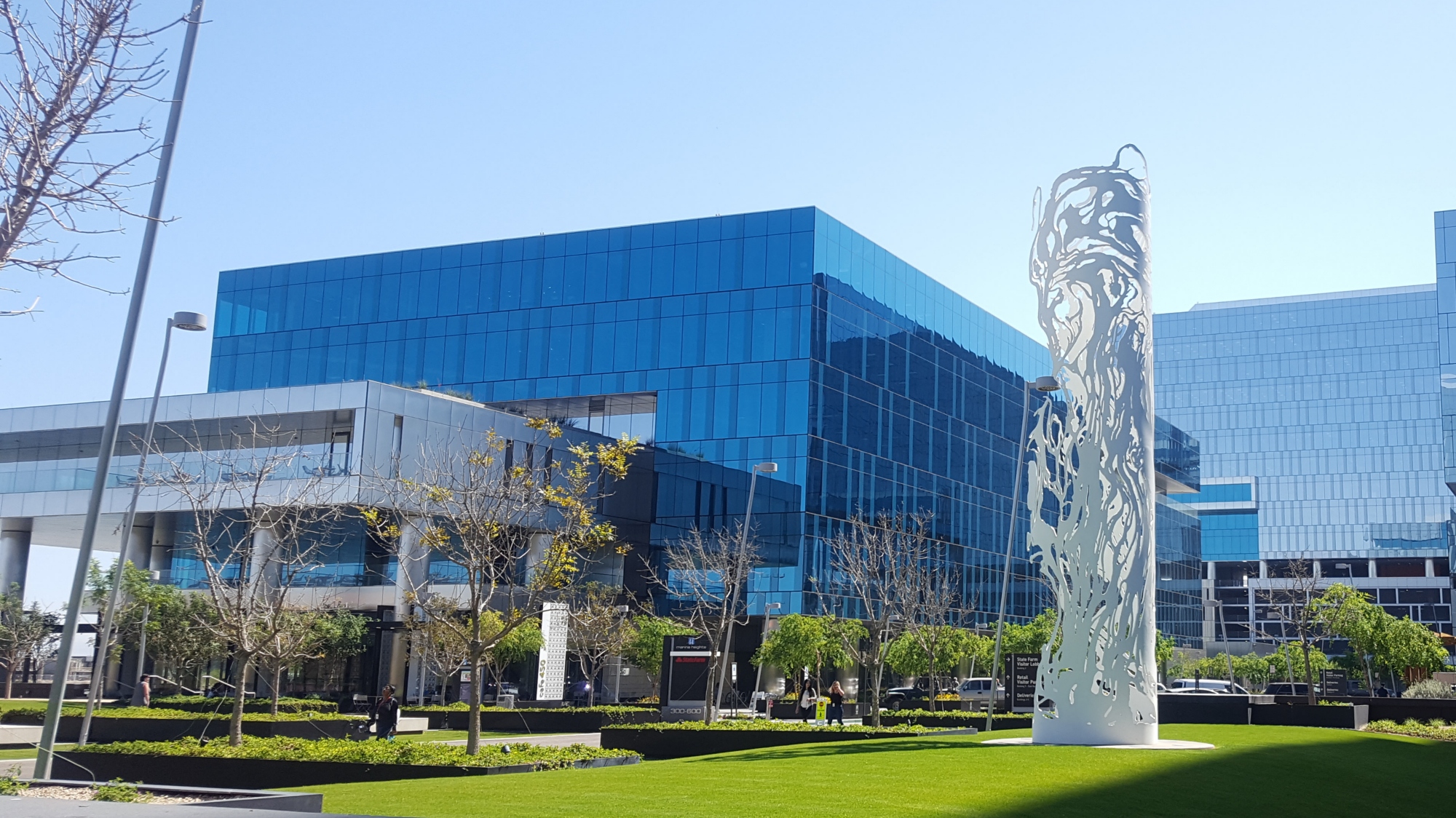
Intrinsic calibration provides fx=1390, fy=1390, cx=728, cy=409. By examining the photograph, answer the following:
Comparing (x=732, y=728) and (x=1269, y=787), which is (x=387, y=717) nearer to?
(x=732, y=728)

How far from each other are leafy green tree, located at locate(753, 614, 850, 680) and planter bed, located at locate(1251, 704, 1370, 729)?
55.9ft

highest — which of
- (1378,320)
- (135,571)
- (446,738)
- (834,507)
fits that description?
(1378,320)

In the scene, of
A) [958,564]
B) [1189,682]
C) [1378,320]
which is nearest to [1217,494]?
[1378,320]

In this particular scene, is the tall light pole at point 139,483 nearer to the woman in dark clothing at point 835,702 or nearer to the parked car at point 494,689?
the woman in dark clothing at point 835,702

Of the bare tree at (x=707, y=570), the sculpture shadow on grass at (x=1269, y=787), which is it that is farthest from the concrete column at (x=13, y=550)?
the sculpture shadow on grass at (x=1269, y=787)

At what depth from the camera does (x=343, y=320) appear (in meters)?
78.9

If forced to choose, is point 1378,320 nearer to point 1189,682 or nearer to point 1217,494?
point 1217,494

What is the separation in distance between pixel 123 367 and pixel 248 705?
24.3 m

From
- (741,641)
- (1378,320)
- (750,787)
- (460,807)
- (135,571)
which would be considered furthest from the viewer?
(1378,320)

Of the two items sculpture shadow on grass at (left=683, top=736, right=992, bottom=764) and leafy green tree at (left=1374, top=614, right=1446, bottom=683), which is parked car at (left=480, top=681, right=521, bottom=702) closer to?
sculpture shadow on grass at (left=683, top=736, right=992, bottom=764)

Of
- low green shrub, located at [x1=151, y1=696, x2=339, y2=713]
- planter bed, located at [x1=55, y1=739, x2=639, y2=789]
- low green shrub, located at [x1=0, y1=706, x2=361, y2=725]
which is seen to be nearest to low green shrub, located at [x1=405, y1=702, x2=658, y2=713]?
low green shrub, located at [x1=151, y1=696, x2=339, y2=713]

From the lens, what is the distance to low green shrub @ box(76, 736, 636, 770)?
22.1 metres

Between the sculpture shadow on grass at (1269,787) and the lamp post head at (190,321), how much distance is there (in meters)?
16.1

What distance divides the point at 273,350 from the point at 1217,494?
10491cm
